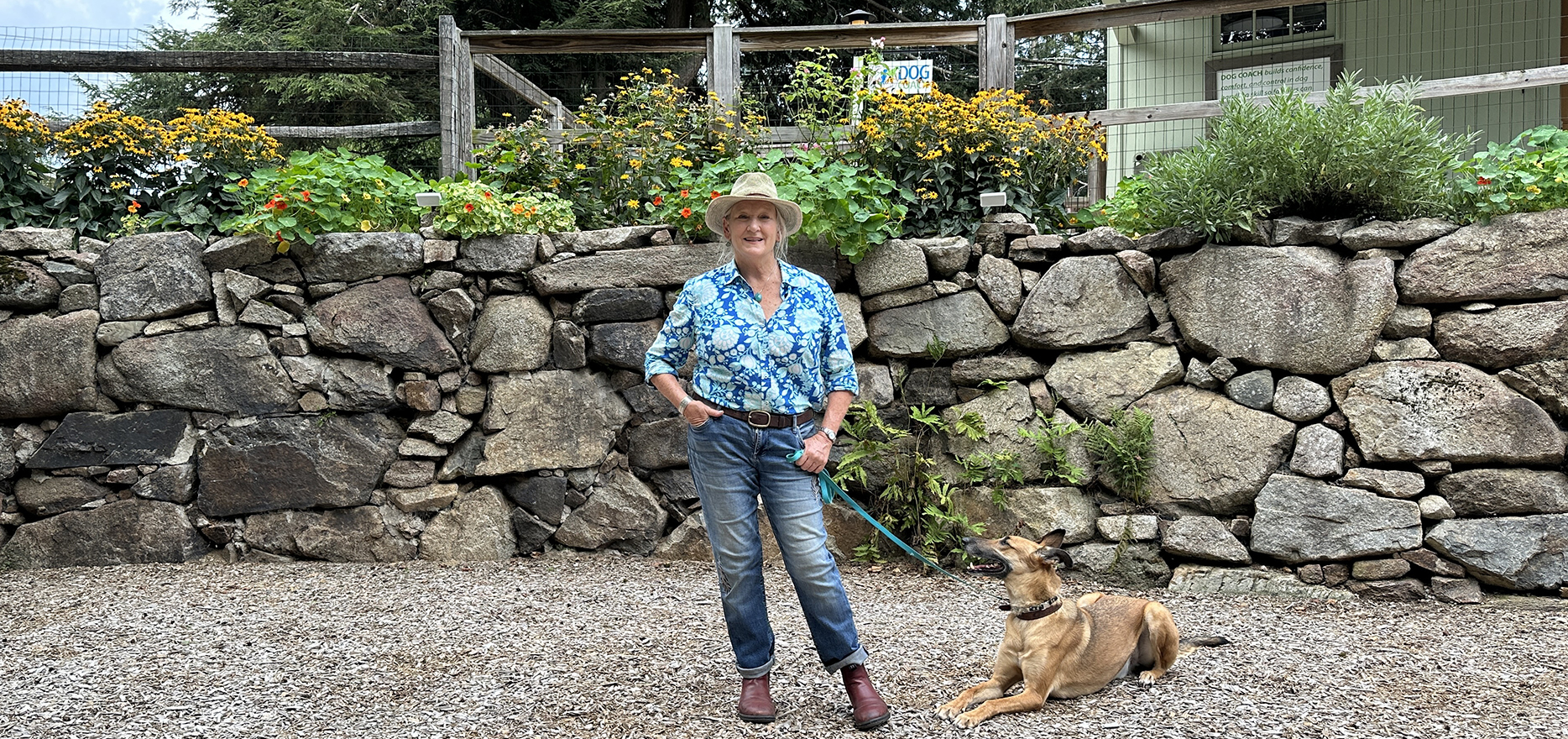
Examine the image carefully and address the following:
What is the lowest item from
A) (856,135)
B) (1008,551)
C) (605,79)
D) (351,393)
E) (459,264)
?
(1008,551)

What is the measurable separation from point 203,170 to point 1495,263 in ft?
21.7

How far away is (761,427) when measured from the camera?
299 centimetres

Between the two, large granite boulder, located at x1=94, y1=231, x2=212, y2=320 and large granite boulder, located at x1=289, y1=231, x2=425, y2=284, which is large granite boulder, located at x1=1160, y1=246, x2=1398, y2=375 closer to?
large granite boulder, located at x1=289, y1=231, x2=425, y2=284

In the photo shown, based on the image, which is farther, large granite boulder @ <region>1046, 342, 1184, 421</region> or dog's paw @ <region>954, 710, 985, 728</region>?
large granite boulder @ <region>1046, 342, 1184, 421</region>

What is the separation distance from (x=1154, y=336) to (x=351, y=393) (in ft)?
13.5

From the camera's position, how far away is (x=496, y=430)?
553cm

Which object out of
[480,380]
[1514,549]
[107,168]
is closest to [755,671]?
[480,380]

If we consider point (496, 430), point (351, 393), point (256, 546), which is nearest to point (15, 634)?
point (256, 546)

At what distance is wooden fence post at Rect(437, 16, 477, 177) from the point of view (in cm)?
615

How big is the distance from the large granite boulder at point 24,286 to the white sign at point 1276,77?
8024 millimetres

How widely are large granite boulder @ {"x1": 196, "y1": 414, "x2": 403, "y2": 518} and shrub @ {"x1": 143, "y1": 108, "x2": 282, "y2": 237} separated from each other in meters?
1.22

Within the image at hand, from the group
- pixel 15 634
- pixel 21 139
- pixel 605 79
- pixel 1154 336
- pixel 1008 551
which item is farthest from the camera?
pixel 605 79

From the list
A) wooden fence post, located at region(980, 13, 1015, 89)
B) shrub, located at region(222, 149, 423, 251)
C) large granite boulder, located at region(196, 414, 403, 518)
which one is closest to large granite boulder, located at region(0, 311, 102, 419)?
large granite boulder, located at region(196, 414, 403, 518)

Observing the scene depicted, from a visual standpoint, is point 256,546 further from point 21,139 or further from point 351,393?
point 21,139
